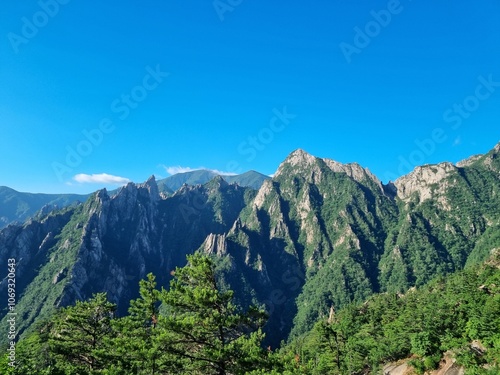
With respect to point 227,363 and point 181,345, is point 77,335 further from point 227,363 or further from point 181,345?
point 227,363

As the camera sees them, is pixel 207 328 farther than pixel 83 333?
No

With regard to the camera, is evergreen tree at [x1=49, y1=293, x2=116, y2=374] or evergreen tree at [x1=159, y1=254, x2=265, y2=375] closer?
evergreen tree at [x1=159, y1=254, x2=265, y2=375]

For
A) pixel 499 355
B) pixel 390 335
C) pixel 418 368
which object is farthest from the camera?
pixel 390 335

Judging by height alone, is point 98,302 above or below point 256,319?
above

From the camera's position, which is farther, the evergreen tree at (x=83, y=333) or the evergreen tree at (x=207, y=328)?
the evergreen tree at (x=83, y=333)

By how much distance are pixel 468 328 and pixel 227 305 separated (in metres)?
50.4

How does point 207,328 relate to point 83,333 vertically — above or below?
below

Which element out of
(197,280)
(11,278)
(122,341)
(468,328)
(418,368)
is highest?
(11,278)

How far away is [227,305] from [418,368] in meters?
44.6

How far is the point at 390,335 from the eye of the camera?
68.0m

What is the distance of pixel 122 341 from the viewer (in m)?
A: 21.1

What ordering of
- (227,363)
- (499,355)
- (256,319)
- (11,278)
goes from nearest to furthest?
A: (227,363)
(256,319)
(11,278)
(499,355)

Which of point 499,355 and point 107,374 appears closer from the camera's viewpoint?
point 107,374

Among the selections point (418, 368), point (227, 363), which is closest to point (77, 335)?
point (227, 363)
